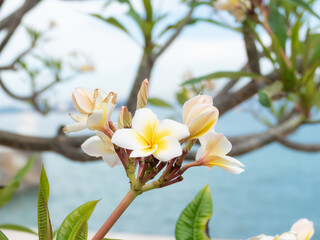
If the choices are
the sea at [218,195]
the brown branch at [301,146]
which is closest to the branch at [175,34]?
the brown branch at [301,146]

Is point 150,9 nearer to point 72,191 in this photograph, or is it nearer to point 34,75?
point 34,75

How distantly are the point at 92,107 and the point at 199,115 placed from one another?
0.22 ft

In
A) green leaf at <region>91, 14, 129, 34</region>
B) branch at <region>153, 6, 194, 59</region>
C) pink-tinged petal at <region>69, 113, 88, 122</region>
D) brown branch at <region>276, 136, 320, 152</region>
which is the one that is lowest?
brown branch at <region>276, 136, 320, 152</region>

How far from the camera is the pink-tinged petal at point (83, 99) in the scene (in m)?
0.23

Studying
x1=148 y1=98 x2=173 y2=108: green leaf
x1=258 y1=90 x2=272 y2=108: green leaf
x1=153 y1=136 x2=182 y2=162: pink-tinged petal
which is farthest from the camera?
x1=148 y1=98 x2=173 y2=108: green leaf

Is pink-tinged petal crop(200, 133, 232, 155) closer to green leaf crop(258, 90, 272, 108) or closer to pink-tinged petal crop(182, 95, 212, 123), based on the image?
pink-tinged petal crop(182, 95, 212, 123)

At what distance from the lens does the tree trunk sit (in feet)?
2.33

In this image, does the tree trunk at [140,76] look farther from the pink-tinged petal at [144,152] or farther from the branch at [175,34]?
the pink-tinged petal at [144,152]

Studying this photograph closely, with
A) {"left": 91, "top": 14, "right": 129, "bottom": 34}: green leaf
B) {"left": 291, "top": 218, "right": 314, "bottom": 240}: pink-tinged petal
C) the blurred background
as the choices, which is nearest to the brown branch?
the blurred background

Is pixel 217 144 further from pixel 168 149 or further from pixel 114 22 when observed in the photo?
pixel 114 22

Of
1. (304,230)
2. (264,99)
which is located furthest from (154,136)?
(264,99)

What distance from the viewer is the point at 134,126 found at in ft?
0.73

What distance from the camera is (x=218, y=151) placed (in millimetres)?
227

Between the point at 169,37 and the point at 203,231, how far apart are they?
0.68m
